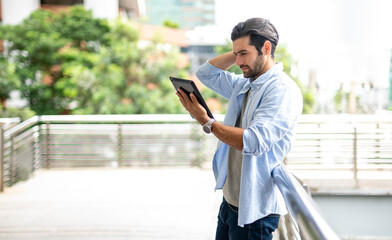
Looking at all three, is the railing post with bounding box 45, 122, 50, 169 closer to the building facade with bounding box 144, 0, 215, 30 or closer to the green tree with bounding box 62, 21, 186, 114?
the green tree with bounding box 62, 21, 186, 114

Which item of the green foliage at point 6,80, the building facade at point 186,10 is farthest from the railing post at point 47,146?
the building facade at point 186,10

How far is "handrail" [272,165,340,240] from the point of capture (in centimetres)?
68

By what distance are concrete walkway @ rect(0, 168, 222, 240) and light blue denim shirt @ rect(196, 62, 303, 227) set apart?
68.7 inches

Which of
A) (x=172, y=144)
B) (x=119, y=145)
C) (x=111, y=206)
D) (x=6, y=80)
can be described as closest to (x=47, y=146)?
(x=119, y=145)

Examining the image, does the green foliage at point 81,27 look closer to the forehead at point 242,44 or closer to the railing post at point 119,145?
the railing post at point 119,145

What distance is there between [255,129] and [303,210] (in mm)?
287

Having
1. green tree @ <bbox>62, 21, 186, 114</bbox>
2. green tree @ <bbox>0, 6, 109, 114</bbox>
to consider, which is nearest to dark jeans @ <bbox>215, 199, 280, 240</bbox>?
green tree @ <bbox>62, 21, 186, 114</bbox>

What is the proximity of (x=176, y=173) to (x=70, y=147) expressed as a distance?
4.79 feet

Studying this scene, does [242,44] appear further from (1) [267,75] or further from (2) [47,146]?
(2) [47,146]

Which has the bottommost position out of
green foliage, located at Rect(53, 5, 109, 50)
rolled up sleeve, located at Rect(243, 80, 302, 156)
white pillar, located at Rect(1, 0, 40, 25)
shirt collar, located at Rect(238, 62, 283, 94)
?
rolled up sleeve, located at Rect(243, 80, 302, 156)

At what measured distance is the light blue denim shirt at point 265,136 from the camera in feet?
3.43

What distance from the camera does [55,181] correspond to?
4.50m

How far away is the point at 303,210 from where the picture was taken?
2.64 feet

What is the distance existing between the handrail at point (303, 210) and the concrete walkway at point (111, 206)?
186 cm
